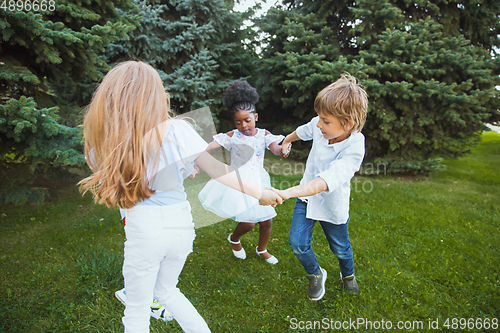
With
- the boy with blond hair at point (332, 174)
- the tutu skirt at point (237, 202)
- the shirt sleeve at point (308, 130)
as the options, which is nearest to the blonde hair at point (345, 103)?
the boy with blond hair at point (332, 174)

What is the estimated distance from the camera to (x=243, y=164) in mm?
2957

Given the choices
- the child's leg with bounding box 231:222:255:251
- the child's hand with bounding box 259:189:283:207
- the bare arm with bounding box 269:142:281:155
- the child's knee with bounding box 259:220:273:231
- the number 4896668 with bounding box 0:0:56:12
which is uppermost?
the number 4896668 with bounding box 0:0:56:12

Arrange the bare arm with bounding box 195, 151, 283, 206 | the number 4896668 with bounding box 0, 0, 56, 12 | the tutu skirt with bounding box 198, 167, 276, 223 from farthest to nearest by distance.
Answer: the number 4896668 with bounding box 0, 0, 56, 12
the tutu skirt with bounding box 198, 167, 276, 223
the bare arm with bounding box 195, 151, 283, 206

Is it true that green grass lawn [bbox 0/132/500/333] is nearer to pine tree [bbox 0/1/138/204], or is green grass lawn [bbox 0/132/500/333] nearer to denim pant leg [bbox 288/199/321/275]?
denim pant leg [bbox 288/199/321/275]

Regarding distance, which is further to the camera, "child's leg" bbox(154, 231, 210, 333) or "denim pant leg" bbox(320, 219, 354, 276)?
"denim pant leg" bbox(320, 219, 354, 276)

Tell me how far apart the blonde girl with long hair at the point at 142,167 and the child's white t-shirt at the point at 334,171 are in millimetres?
818

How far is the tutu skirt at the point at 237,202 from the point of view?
2752mm

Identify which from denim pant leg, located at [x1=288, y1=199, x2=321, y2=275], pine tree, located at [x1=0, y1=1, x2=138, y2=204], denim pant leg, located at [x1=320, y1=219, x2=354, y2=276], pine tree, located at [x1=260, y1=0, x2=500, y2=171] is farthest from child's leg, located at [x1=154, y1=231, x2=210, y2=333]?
pine tree, located at [x1=260, y1=0, x2=500, y2=171]

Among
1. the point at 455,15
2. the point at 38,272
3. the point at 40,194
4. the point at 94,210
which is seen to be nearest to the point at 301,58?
the point at 455,15

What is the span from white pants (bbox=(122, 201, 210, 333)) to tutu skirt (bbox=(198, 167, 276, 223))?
110 centimetres

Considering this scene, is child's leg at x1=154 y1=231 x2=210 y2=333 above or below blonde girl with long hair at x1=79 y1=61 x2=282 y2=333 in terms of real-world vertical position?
below

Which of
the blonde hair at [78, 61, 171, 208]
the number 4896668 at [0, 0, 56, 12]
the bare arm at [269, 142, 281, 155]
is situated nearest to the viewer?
the blonde hair at [78, 61, 171, 208]

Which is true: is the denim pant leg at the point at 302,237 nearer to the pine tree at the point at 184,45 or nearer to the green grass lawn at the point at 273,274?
the green grass lawn at the point at 273,274

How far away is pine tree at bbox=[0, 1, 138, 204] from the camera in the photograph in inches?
129
